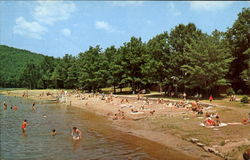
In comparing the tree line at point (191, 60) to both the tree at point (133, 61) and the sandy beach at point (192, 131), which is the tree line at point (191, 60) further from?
the sandy beach at point (192, 131)

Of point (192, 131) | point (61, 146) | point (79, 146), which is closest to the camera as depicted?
point (79, 146)

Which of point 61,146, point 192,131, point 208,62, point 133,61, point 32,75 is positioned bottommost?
point 61,146

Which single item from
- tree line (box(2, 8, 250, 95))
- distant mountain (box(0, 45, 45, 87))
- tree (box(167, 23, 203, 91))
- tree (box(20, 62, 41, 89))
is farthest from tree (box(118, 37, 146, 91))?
distant mountain (box(0, 45, 45, 87))

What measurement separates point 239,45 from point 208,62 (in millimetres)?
11740

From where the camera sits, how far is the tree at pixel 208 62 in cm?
4578

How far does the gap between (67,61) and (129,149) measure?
106m

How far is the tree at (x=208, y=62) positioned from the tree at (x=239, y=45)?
16.8 feet

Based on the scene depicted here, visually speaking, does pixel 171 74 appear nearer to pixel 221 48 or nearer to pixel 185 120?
pixel 221 48

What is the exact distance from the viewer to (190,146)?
67.1 feet

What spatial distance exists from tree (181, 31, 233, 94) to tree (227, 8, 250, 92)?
5.12 m

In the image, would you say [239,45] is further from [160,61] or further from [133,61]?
[133,61]

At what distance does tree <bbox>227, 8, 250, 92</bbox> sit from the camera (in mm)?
51688

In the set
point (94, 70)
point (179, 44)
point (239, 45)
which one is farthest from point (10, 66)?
point (239, 45)

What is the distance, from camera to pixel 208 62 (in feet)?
154
